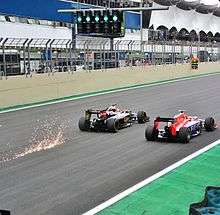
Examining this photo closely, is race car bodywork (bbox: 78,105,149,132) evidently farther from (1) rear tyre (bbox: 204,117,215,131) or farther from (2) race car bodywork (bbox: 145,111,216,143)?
(1) rear tyre (bbox: 204,117,215,131)

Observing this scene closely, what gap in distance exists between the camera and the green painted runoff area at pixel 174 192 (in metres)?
6.26

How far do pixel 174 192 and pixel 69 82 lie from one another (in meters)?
15.2

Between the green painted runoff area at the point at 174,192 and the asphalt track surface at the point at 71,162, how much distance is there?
0.36m

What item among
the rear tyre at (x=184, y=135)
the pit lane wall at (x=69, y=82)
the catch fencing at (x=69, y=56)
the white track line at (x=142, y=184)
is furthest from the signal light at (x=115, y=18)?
the white track line at (x=142, y=184)

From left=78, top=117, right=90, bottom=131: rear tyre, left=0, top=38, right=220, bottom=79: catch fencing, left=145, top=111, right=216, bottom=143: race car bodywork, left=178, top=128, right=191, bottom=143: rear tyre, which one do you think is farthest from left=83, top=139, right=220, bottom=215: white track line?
left=0, top=38, right=220, bottom=79: catch fencing

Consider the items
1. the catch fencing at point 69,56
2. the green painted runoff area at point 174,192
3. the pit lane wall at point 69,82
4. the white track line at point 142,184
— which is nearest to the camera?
the green painted runoff area at point 174,192

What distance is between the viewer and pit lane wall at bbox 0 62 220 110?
18.0 m

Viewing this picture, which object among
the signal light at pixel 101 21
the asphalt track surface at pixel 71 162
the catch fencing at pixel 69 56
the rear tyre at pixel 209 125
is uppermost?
the signal light at pixel 101 21

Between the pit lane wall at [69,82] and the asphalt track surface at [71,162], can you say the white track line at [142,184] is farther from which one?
the pit lane wall at [69,82]

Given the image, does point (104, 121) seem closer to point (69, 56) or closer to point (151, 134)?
point (151, 134)

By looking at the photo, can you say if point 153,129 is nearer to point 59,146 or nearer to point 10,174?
point 59,146

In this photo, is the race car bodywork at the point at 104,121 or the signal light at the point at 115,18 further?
the signal light at the point at 115,18

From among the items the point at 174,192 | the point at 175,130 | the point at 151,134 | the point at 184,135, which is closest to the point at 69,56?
the point at 151,134

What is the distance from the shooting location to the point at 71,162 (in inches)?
355
